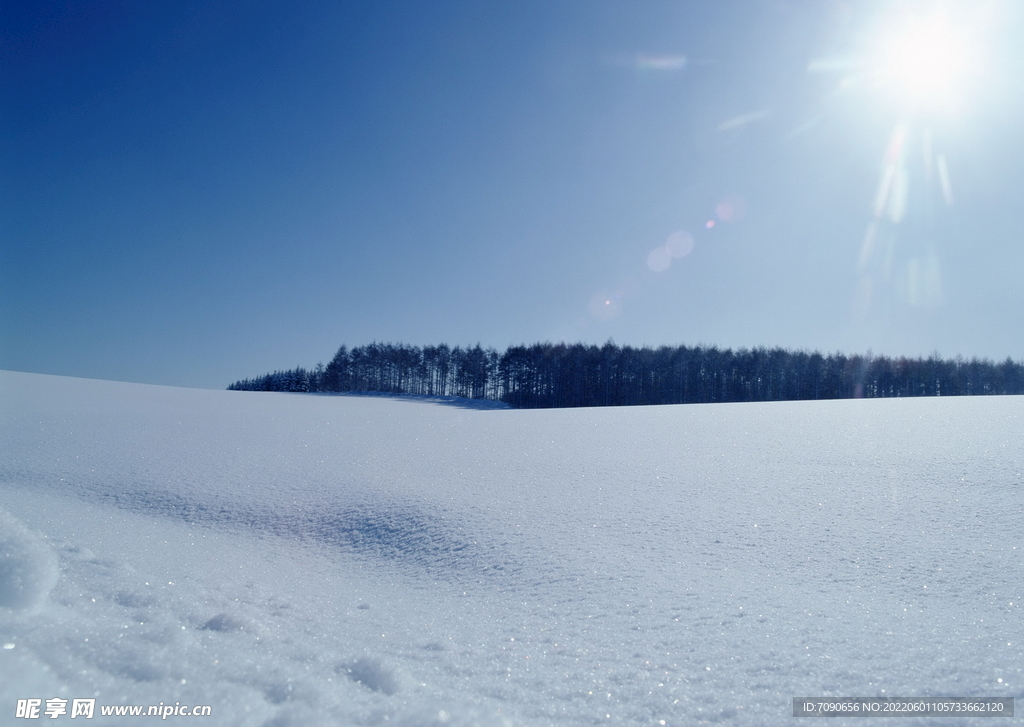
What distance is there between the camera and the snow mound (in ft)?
8.46

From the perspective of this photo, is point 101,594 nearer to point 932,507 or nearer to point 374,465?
point 374,465

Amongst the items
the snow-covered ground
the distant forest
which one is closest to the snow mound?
the snow-covered ground

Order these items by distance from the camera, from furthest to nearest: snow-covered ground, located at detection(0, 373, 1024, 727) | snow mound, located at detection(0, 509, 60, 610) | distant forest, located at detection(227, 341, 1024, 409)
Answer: distant forest, located at detection(227, 341, 1024, 409), snow mound, located at detection(0, 509, 60, 610), snow-covered ground, located at detection(0, 373, 1024, 727)

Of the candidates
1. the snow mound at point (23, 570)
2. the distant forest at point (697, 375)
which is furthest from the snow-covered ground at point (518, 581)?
the distant forest at point (697, 375)

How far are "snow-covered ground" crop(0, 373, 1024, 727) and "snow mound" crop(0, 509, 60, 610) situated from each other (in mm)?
16

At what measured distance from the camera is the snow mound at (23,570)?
258 centimetres

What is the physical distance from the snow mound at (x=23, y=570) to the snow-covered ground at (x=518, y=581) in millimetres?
16

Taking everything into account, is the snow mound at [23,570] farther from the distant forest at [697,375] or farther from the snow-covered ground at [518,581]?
the distant forest at [697,375]

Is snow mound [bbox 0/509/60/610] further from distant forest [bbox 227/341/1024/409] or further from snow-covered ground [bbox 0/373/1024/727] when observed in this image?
distant forest [bbox 227/341/1024/409]

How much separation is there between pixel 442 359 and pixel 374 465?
152 feet

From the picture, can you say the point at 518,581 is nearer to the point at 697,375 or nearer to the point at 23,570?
the point at 23,570

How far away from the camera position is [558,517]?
176 inches

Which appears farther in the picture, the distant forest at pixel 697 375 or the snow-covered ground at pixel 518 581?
the distant forest at pixel 697 375

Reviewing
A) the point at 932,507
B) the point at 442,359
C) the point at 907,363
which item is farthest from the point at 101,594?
the point at 907,363
